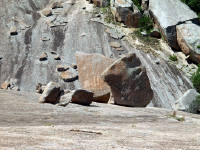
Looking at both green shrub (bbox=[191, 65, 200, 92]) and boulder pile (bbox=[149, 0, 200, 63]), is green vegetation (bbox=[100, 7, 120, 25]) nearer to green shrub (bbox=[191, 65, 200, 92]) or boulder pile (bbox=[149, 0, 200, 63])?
boulder pile (bbox=[149, 0, 200, 63])

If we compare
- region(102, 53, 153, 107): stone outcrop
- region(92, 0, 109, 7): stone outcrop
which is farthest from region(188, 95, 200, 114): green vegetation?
region(92, 0, 109, 7): stone outcrop

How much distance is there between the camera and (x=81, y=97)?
73.6 feet

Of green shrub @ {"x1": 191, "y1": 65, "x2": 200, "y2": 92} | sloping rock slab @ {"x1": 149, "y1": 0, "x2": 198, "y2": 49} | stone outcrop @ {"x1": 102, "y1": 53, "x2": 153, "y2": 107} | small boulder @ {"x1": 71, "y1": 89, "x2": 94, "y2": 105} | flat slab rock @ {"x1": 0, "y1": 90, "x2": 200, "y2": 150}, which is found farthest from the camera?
sloping rock slab @ {"x1": 149, "y1": 0, "x2": 198, "y2": 49}

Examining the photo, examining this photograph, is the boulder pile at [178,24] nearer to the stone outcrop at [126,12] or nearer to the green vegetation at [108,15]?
the stone outcrop at [126,12]

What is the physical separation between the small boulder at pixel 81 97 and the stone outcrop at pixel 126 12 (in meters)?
33.6

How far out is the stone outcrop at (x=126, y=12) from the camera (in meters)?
54.6

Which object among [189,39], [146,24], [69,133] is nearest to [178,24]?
[189,39]

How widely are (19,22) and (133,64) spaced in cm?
2914

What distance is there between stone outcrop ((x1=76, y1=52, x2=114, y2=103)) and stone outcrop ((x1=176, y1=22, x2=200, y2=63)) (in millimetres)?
21023

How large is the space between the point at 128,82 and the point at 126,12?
29.0 metres

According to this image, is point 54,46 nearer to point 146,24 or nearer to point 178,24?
point 146,24

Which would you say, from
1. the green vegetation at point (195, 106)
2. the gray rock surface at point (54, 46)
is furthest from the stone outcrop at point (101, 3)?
the green vegetation at point (195, 106)

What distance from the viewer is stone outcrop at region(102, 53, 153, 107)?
88.9 feet

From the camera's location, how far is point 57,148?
352 inches
